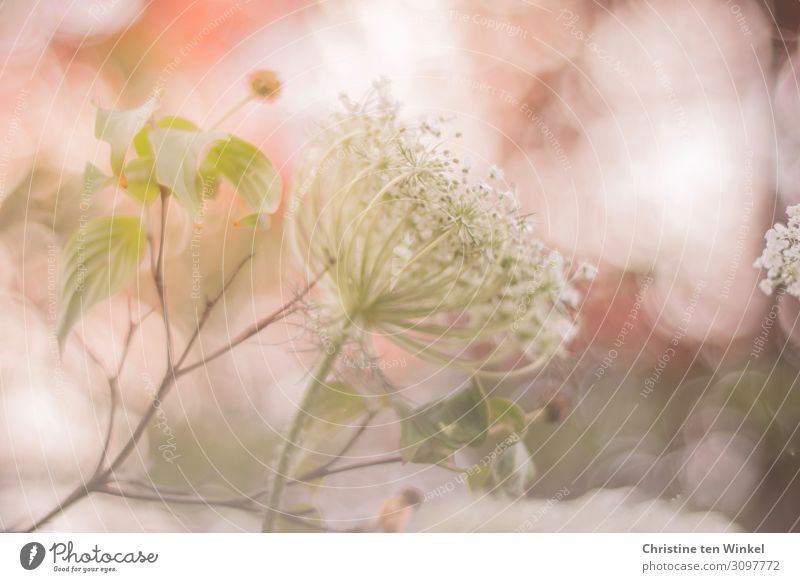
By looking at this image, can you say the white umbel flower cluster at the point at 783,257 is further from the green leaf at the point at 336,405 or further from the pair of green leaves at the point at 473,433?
the green leaf at the point at 336,405

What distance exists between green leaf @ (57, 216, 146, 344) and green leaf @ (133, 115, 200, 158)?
0.08m

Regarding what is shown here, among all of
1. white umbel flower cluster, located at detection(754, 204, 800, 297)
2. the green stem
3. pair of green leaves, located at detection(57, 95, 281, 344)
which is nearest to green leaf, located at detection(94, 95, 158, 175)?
pair of green leaves, located at detection(57, 95, 281, 344)

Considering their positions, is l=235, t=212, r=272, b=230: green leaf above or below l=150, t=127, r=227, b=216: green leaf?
below

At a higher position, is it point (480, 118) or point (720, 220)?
point (480, 118)

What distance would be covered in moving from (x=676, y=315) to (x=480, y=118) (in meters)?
0.33

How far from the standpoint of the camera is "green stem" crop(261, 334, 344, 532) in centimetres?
70

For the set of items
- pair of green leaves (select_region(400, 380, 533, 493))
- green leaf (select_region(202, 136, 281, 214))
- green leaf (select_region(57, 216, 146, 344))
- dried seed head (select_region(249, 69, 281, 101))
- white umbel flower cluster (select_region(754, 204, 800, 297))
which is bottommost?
pair of green leaves (select_region(400, 380, 533, 493))

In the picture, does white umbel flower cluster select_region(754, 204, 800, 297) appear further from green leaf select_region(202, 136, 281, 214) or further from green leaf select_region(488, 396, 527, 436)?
green leaf select_region(202, 136, 281, 214)

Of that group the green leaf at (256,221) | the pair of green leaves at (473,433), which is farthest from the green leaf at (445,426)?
the green leaf at (256,221)

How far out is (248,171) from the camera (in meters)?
0.70

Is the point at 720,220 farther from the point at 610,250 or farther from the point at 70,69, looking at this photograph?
the point at 70,69

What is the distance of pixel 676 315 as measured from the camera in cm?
73
